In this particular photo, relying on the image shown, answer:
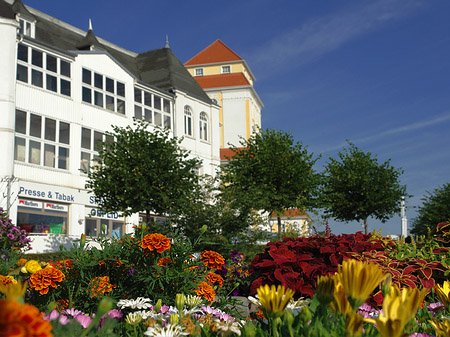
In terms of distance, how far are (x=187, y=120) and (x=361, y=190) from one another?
13.5 metres

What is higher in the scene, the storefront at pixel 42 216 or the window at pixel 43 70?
the window at pixel 43 70

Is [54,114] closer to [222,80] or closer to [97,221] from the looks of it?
[97,221]

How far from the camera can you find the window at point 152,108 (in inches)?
1232

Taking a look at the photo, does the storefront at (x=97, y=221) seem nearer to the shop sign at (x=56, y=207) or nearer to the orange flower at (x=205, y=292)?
the shop sign at (x=56, y=207)

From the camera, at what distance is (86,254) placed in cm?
431

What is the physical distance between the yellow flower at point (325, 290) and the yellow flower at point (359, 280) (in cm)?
26

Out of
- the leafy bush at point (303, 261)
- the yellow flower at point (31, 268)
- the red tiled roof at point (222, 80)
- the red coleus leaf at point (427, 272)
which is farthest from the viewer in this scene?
the red tiled roof at point (222, 80)

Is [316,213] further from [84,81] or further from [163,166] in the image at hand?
[84,81]

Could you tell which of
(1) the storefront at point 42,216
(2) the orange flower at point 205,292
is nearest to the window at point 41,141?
(1) the storefront at point 42,216

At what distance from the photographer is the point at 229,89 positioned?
53.2 metres

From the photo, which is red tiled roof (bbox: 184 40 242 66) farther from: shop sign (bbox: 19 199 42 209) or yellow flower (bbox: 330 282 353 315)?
yellow flower (bbox: 330 282 353 315)

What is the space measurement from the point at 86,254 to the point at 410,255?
321cm

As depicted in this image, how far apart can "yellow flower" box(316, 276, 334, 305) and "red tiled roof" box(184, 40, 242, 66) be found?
55186 millimetres

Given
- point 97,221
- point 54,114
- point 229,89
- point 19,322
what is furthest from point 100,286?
point 229,89
